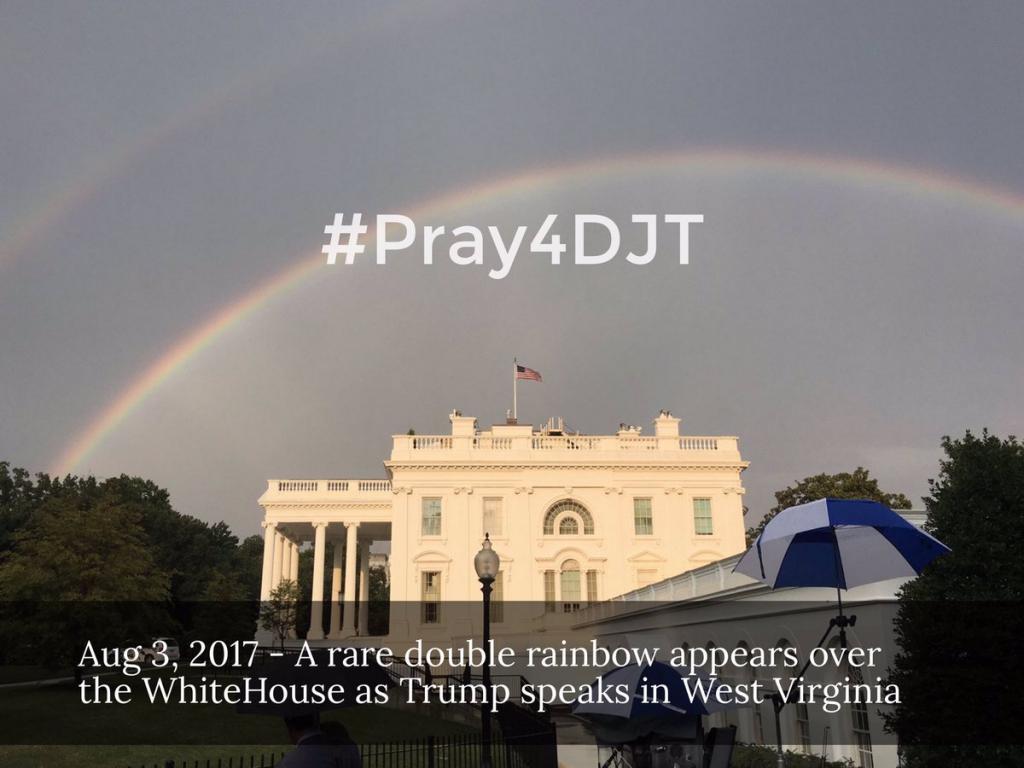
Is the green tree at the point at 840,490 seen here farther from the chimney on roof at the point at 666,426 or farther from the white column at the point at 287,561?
the white column at the point at 287,561

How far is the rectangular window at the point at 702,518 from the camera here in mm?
55562

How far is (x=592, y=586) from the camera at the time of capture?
5431cm

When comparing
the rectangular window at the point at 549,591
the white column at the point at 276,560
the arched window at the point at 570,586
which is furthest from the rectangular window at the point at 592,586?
the white column at the point at 276,560

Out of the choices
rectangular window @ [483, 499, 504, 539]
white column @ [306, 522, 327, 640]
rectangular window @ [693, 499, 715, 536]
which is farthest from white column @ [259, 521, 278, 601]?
rectangular window @ [693, 499, 715, 536]

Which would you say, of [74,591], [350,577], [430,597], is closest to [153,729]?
[74,591]

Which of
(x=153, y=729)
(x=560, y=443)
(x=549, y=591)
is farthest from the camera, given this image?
(x=560, y=443)

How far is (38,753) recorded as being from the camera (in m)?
19.6

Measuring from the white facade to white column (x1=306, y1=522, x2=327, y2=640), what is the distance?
0.43 feet

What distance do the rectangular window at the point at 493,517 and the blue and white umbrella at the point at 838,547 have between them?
4274 centimetres

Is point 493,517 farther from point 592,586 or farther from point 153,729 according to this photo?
point 153,729

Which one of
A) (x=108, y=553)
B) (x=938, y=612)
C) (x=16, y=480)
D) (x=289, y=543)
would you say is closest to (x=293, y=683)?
(x=938, y=612)

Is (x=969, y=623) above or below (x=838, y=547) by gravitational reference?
below

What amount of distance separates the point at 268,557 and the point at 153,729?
34.5 m

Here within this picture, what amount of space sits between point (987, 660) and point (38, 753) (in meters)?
19.6
